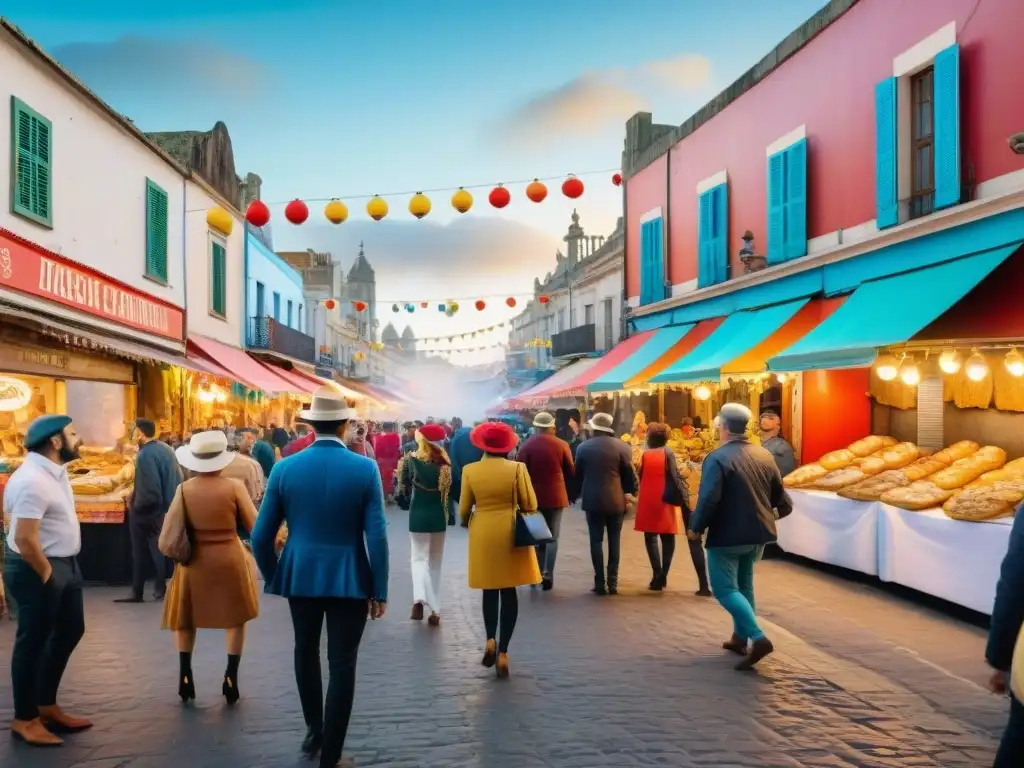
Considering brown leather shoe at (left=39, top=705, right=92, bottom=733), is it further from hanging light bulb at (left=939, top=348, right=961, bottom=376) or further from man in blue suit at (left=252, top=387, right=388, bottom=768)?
hanging light bulb at (left=939, top=348, right=961, bottom=376)

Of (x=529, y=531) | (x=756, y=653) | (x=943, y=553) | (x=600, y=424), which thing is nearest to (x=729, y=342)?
(x=600, y=424)

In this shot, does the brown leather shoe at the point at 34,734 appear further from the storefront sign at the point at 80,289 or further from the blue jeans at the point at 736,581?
the storefront sign at the point at 80,289

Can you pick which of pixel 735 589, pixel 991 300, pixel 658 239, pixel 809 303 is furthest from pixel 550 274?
pixel 735 589

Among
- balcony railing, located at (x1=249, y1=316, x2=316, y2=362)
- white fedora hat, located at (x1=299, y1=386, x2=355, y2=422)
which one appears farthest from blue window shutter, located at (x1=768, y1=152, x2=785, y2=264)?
balcony railing, located at (x1=249, y1=316, x2=316, y2=362)

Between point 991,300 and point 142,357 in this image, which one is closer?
point 991,300

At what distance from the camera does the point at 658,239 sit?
1948cm

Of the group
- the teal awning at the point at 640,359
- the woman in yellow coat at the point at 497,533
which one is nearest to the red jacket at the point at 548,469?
the woman in yellow coat at the point at 497,533

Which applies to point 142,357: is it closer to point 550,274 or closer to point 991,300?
point 991,300

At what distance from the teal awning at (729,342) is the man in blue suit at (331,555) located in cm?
883

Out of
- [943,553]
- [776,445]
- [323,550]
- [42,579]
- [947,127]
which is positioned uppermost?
[947,127]

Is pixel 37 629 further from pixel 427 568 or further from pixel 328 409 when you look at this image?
pixel 427 568

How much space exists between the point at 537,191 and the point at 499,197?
0.62 meters

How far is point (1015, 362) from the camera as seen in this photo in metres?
8.73

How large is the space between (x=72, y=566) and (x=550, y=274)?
48661 millimetres
